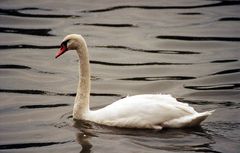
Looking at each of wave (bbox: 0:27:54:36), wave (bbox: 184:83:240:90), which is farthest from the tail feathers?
wave (bbox: 0:27:54:36)

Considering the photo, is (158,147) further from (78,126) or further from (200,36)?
(200,36)

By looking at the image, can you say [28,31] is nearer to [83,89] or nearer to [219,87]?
[219,87]

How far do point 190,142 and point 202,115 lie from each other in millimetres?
481

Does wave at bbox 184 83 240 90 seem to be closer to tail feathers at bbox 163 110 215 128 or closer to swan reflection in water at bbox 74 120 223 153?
swan reflection in water at bbox 74 120 223 153

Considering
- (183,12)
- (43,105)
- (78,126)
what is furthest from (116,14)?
(78,126)

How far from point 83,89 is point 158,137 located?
191 cm

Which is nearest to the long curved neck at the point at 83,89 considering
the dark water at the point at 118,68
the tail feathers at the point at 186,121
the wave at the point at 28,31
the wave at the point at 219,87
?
the dark water at the point at 118,68

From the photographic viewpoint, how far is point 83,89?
1223 cm

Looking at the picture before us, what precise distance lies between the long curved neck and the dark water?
0.71ft

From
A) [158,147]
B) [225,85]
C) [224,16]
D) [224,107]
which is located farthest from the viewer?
[224,16]

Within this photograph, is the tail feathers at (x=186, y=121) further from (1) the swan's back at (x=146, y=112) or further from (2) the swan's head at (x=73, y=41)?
(2) the swan's head at (x=73, y=41)

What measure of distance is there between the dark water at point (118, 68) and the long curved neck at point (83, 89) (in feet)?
0.71

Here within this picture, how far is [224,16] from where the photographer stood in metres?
20.1

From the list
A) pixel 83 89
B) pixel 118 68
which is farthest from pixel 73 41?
pixel 118 68
